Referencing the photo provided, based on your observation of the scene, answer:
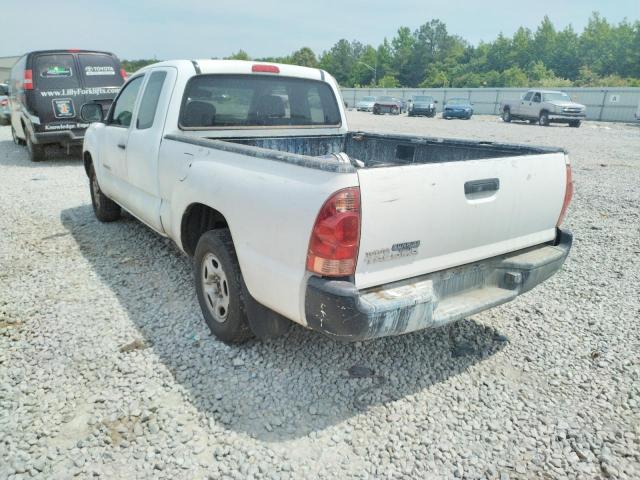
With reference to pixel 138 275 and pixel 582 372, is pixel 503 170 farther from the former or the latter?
pixel 138 275

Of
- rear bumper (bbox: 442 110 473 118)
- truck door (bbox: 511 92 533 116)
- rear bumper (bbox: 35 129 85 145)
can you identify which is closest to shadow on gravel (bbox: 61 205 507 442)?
rear bumper (bbox: 35 129 85 145)

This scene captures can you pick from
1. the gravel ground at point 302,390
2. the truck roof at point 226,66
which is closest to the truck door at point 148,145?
the truck roof at point 226,66

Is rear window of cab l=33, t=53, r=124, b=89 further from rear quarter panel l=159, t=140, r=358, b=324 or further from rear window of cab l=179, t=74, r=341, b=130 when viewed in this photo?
rear quarter panel l=159, t=140, r=358, b=324

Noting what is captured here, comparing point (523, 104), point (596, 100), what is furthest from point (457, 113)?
point (596, 100)

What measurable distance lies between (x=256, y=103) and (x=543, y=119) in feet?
81.2

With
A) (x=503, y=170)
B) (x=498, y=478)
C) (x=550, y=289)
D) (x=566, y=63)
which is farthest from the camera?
(x=566, y=63)

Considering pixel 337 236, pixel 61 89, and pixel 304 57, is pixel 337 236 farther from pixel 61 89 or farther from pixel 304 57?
pixel 304 57

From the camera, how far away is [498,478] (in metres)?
2.21

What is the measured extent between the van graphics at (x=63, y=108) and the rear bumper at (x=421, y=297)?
9.67m

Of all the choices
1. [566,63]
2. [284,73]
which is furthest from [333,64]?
[284,73]

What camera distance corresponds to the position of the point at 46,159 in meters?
11.0

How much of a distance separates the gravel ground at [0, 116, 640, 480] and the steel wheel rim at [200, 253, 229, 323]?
0.75 ft

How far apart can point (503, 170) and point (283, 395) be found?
184cm

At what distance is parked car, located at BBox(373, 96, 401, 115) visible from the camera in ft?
121
